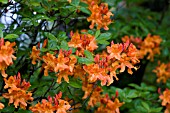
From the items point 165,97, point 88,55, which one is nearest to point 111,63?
point 88,55

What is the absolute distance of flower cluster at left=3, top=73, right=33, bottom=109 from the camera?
6.33 feet

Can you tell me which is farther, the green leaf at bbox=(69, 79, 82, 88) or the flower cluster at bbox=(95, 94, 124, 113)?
the flower cluster at bbox=(95, 94, 124, 113)

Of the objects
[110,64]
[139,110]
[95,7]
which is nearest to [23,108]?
[110,64]

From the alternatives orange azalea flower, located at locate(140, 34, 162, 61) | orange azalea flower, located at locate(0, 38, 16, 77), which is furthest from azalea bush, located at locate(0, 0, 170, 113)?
orange azalea flower, located at locate(140, 34, 162, 61)

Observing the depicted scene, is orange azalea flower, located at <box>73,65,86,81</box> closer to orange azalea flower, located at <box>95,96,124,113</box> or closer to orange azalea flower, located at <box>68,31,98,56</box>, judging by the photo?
orange azalea flower, located at <box>68,31,98,56</box>

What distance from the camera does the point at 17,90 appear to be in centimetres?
194

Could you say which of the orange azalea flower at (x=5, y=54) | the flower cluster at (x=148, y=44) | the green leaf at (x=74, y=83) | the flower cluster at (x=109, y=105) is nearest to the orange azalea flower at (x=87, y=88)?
the flower cluster at (x=109, y=105)

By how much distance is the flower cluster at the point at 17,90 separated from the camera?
1.93 m

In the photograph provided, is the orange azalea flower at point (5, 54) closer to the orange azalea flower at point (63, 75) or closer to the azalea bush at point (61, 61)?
the azalea bush at point (61, 61)

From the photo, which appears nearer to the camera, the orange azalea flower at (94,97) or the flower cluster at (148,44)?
the orange azalea flower at (94,97)

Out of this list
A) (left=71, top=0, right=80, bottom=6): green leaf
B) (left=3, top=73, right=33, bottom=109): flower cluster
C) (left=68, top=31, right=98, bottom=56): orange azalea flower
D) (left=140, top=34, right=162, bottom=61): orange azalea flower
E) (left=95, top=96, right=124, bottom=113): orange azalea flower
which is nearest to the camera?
(left=3, top=73, right=33, bottom=109): flower cluster

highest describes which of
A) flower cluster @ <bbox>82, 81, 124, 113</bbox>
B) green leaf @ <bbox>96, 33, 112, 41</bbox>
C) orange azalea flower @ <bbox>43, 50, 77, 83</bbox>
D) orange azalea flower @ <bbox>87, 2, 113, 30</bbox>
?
orange azalea flower @ <bbox>87, 2, 113, 30</bbox>

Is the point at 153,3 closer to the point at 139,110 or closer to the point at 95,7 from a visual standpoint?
the point at 139,110

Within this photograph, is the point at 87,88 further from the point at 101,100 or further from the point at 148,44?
the point at 148,44
